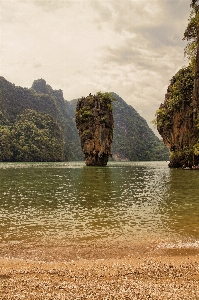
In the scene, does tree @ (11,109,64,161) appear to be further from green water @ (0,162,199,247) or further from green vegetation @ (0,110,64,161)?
green water @ (0,162,199,247)

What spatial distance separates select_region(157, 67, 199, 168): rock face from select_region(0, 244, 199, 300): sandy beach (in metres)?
41.9

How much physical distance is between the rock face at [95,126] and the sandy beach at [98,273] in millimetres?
56194

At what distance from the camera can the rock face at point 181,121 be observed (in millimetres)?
48031

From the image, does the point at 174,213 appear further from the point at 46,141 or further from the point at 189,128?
the point at 46,141

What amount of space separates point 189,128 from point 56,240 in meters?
48.0

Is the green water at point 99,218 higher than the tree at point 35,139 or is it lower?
lower

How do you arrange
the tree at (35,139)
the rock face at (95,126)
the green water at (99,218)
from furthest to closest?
the tree at (35,139), the rock face at (95,126), the green water at (99,218)

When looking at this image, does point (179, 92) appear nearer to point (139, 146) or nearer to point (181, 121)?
point (181, 121)

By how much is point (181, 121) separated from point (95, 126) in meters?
21.3

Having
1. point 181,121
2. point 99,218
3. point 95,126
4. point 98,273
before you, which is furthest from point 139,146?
point 98,273

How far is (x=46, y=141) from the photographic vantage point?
124312 mm

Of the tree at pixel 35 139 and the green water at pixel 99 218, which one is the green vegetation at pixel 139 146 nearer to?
the tree at pixel 35 139

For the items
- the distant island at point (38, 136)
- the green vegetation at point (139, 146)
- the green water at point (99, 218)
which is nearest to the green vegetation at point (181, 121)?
the green water at point (99, 218)

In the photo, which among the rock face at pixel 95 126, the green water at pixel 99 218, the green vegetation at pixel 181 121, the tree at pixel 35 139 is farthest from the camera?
the tree at pixel 35 139
